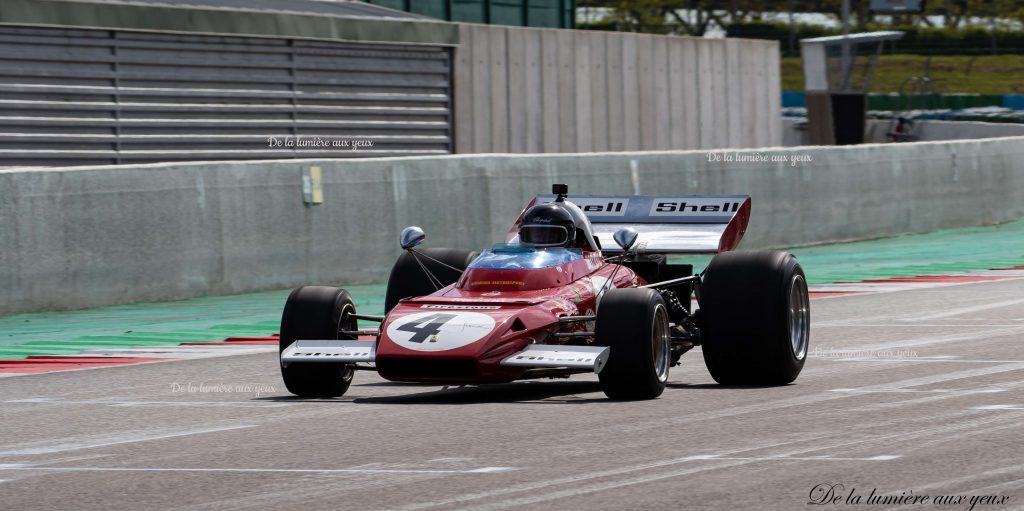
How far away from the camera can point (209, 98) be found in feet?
94.8

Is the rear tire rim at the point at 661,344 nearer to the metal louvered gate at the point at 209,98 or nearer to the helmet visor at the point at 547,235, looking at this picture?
the helmet visor at the point at 547,235

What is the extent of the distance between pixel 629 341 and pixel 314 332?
2.22 metres

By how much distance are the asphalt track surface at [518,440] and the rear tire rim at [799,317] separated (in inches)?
11.5

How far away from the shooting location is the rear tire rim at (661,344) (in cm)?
1141

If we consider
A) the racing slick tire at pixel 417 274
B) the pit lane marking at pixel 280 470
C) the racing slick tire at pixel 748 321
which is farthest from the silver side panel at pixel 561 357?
the racing slick tire at pixel 417 274

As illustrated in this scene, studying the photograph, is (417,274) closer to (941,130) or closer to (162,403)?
(162,403)

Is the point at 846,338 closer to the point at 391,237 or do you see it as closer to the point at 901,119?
the point at 391,237

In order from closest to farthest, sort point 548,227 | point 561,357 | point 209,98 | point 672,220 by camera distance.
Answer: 1. point 561,357
2. point 548,227
3. point 672,220
4. point 209,98

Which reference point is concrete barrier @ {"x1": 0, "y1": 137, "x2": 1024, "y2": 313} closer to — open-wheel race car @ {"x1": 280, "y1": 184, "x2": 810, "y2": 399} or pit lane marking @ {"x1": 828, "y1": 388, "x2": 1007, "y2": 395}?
open-wheel race car @ {"x1": 280, "y1": 184, "x2": 810, "y2": 399}

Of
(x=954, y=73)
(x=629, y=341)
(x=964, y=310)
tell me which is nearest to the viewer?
(x=629, y=341)

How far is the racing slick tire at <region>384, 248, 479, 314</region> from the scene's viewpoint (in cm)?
1401

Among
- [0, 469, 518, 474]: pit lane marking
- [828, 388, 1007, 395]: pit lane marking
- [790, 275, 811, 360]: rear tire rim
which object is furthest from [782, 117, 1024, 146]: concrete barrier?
[0, 469, 518, 474]: pit lane marking

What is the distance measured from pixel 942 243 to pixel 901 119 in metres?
27.8

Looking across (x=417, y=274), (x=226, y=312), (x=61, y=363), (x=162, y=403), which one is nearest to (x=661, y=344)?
(x=417, y=274)
